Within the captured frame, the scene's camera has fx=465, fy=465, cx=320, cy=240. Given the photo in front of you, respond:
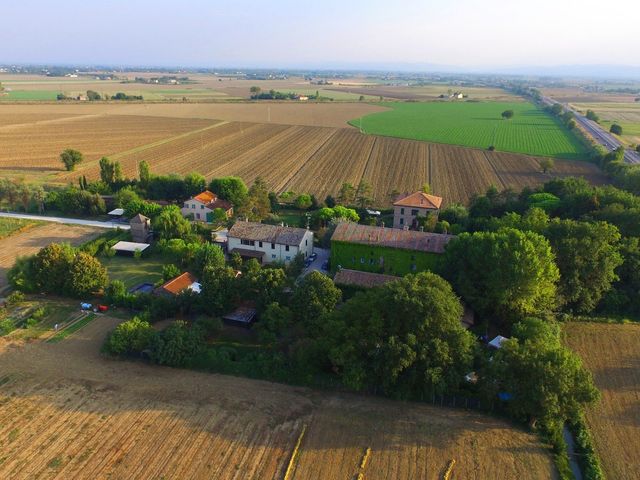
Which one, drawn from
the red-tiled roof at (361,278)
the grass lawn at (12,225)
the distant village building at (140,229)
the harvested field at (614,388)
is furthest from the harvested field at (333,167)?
the harvested field at (614,388)

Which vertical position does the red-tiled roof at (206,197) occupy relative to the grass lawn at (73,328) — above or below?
above

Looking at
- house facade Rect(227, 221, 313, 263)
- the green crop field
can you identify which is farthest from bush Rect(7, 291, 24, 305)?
the green crop field

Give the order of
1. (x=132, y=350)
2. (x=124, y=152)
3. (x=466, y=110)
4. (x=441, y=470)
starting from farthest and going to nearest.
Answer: (x=466, y=110) < (x=124, y=152) < (x=132, y=350) < (x=441, y=470)

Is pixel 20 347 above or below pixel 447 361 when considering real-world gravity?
below

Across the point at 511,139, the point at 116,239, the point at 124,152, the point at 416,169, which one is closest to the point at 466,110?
the point at 511,139

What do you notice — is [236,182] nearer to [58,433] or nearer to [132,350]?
[132,350]

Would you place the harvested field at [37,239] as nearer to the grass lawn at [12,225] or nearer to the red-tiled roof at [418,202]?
the grass lawn at [12,225]

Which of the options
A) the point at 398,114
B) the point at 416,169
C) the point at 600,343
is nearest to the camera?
the point at 600,343
